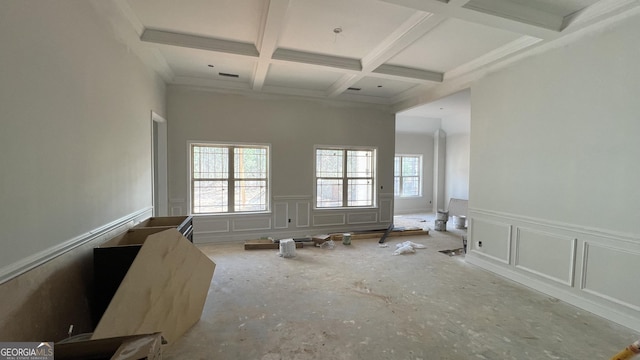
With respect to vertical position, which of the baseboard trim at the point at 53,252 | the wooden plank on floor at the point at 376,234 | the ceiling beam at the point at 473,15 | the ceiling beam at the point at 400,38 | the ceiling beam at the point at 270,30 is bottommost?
the wooden plank on floor at the point at 376,234

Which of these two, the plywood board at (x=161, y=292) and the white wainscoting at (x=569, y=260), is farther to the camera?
the white wainscoting at (x=569, y=260)

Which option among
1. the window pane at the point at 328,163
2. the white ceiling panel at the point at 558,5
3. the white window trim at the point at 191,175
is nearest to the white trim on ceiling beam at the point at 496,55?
the white ceiling panel at the point at 558,5

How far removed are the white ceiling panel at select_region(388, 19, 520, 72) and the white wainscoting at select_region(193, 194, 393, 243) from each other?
3.30 metres

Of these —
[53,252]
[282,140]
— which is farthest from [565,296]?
[282,140]

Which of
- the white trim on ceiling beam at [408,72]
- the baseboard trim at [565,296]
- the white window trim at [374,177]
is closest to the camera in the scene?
the baseboard trim at [565,296]

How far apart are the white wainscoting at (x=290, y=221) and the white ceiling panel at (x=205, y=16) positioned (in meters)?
3.29

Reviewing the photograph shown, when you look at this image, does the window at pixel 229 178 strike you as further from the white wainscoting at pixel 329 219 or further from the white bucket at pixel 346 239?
the white bucket at pixel 346 239

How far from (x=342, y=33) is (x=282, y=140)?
282 cm

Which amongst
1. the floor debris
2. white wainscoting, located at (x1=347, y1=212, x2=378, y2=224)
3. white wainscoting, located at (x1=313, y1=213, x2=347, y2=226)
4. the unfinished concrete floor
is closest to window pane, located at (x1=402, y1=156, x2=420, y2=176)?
white wainscoting, located at (x1=347, y1=212, x2=378, y2=224)

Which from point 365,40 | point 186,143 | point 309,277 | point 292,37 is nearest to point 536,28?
point 365,40

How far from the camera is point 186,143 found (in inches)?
203

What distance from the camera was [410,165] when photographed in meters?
9.45

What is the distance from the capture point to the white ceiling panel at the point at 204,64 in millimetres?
3832

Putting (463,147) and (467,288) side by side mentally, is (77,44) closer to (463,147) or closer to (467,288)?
(467,288)
